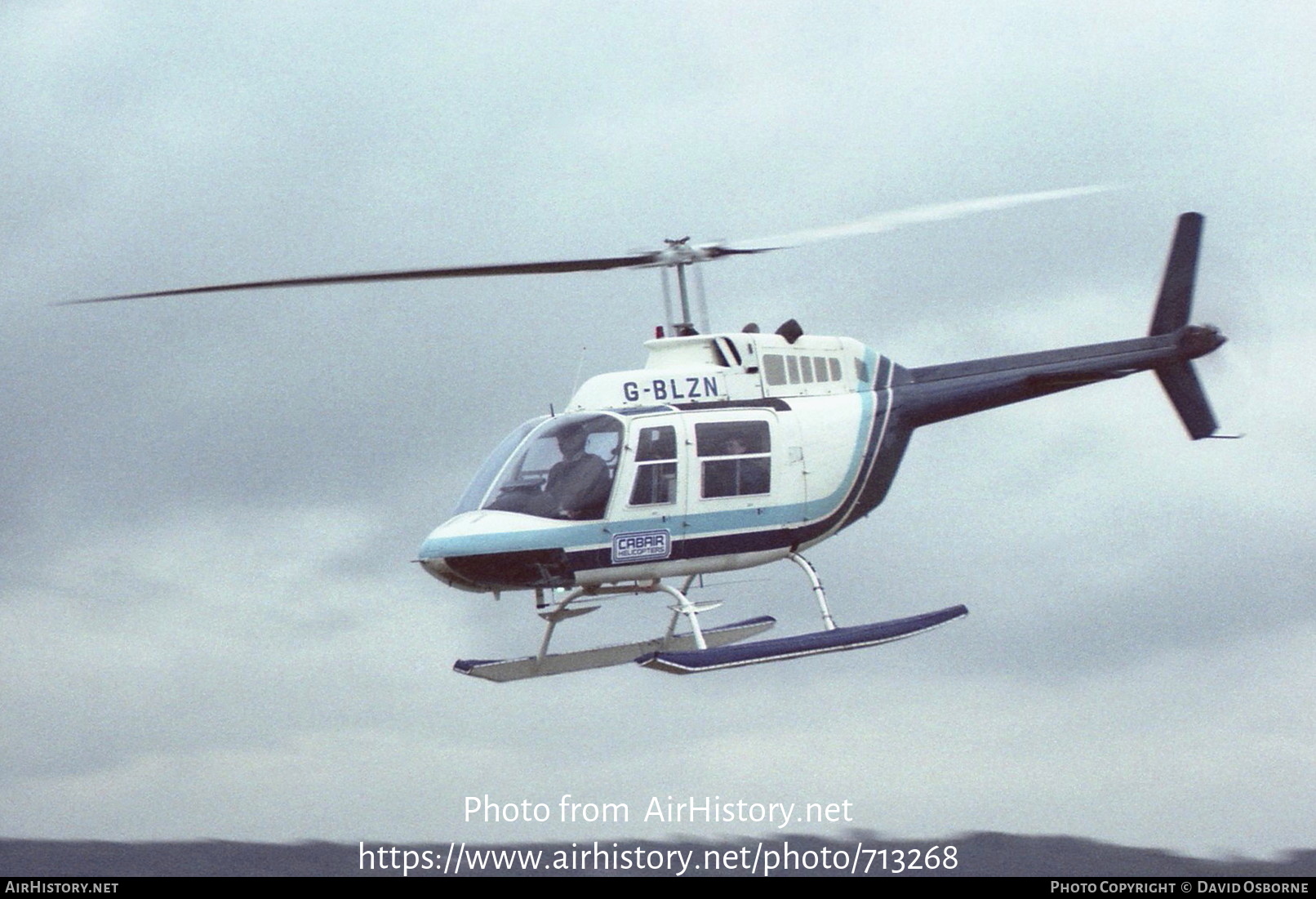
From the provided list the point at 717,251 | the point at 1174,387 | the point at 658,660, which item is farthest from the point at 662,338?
the point at 1174,387

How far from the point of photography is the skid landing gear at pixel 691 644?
2175cm

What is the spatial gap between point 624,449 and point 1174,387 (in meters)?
9.30

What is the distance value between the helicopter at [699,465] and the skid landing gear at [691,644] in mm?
23

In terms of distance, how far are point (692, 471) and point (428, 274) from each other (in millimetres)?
3852

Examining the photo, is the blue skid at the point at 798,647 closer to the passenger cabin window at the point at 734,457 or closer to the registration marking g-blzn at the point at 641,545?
the registration marking g-blzn at the point at 641,545

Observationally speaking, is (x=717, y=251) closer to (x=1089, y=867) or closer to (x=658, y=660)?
(x=658, y=660)

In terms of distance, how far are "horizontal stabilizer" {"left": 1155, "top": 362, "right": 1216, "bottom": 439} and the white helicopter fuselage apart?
479 centimetres

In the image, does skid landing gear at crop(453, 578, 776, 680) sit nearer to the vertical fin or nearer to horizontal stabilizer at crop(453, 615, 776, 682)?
horizontal stabilizer at crop(453, 615, 776, 682)

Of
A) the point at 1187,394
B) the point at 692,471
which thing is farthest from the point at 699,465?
the point at 1187,394

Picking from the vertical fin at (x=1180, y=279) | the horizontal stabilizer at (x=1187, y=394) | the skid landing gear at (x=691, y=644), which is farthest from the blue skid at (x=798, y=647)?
the vertical fin at (x=1180, y=279)

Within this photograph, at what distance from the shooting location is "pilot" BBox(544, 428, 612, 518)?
22.0 metres

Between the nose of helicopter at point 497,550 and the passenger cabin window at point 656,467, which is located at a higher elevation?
the passenger cabin window at point 656,467

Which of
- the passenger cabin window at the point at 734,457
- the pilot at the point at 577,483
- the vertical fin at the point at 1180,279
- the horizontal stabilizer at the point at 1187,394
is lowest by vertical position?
the pilot at the point at 577,483

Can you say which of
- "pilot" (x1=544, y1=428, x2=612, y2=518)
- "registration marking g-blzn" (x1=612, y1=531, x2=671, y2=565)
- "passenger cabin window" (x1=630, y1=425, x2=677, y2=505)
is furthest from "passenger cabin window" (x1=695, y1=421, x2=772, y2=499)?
"pilot" (x1=544, y1=428, x2=612, y2=518)
